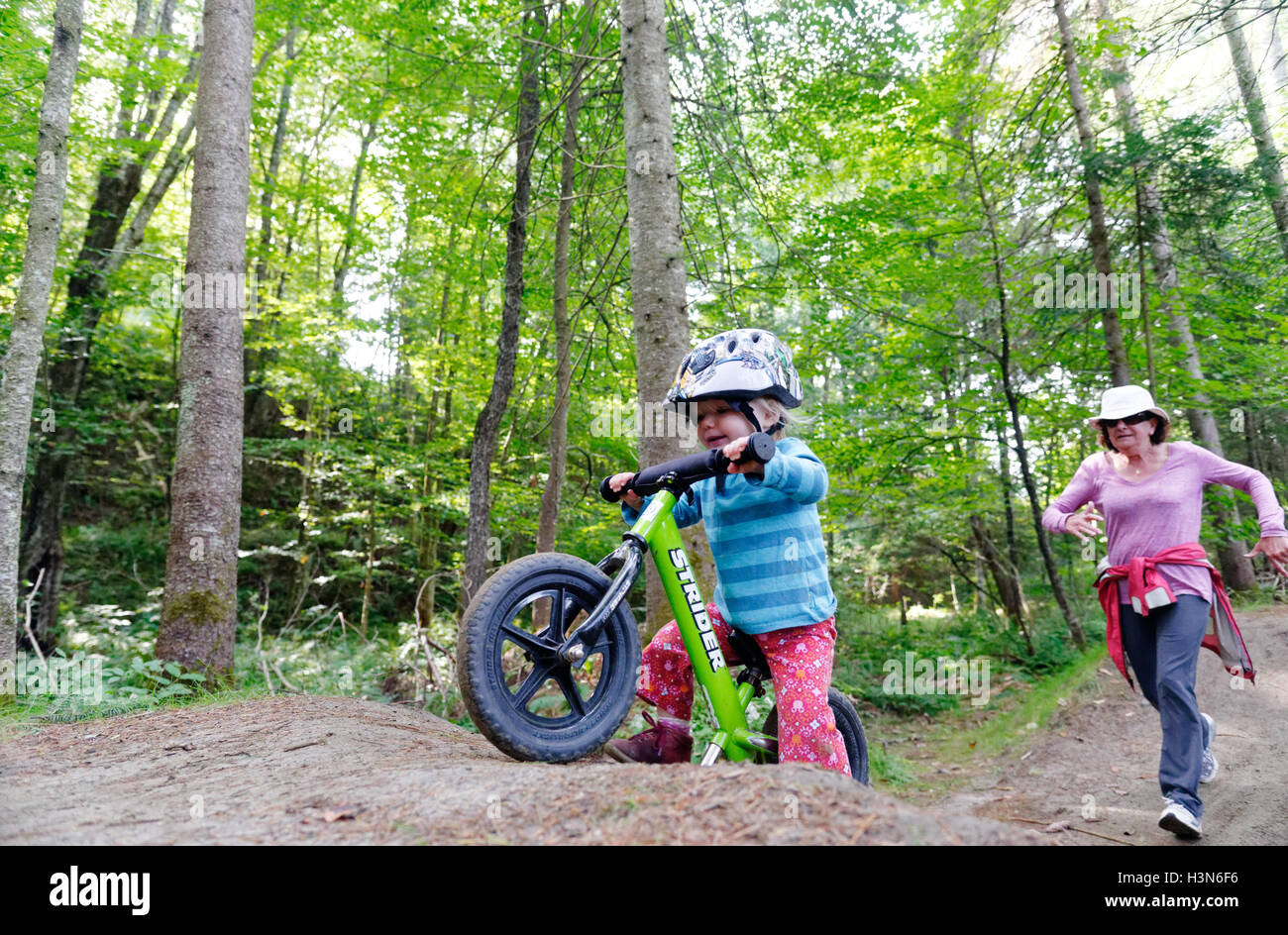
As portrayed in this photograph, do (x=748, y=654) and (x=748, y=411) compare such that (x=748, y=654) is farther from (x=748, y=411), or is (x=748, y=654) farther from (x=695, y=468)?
(x=748, y=411)

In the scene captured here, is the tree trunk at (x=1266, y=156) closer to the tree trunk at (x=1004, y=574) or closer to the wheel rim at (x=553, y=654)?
the tree trunk at (x=1004, y=574)

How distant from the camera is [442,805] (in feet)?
5.68

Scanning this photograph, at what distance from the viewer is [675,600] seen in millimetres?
2570

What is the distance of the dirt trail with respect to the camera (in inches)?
156

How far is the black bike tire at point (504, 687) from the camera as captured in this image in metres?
2.14

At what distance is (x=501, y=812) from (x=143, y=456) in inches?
732

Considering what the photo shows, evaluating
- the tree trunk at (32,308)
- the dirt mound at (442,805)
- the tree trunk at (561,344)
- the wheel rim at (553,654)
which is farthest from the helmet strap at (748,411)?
the tree trunk at (32,308)

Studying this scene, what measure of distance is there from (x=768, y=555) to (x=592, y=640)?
80 centimetres

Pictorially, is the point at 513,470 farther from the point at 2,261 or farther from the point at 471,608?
the point at 471,608

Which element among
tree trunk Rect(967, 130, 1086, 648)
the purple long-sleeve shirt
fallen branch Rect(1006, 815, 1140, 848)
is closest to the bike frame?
the purple long-sleeve shirt

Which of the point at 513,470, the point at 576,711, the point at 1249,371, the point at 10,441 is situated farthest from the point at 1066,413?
the point at 10,441

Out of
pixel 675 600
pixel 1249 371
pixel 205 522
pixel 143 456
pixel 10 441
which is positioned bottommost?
pixel 675 600

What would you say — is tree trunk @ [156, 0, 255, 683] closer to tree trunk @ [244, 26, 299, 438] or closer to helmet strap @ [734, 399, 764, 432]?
helmet strap @ [734, 399, 764, 432]
